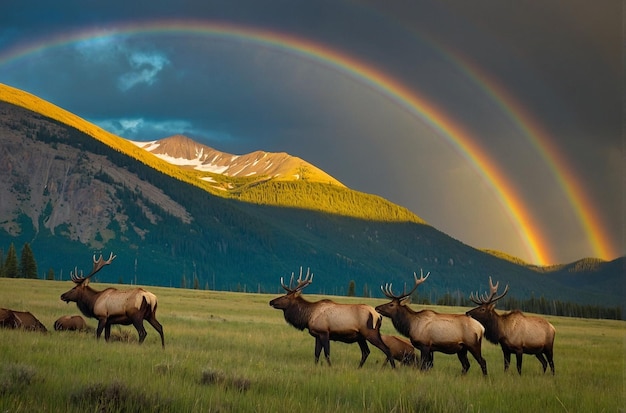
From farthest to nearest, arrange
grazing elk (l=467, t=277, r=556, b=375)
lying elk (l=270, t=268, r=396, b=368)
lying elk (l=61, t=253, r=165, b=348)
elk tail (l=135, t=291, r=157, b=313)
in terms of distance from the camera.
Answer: elk tail (l=135, t=291, r=157, b=313)
lying elk (l=61, t=253, r=165, b=348)
grazing elk (l=467, t=277, r=556, b=375)
lying elk (l=270, t=268, r=396, b=368)

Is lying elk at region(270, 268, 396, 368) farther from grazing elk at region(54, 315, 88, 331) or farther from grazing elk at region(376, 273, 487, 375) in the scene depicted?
grazing elk at region(54, 315, 88, 331)

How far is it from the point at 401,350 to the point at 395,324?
3.31 feet

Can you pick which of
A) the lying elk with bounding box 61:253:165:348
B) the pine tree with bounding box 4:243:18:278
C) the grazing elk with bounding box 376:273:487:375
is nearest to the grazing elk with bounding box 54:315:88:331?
the lying elk with bounding box 61:253:165:348

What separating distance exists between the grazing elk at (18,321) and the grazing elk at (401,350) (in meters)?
11.3

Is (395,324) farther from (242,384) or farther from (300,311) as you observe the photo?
(242,384)

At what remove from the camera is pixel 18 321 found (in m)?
18.9

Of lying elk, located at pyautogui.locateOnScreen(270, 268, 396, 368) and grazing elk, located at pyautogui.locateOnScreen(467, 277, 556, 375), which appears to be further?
grazing elk, located at pyautogui.locateOnScreen(467, 277, 556, 375)

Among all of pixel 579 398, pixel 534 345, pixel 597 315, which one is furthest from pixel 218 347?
pixel 597 315

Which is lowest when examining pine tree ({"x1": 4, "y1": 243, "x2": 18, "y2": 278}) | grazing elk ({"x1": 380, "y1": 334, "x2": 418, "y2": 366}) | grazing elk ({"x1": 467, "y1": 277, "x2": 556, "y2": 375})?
grazing elk ({"x1": 380, "y1": 334, "x2": 418, "y2": 366})

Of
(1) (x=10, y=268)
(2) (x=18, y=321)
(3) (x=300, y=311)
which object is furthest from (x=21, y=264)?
(3) (x=300, y=311)

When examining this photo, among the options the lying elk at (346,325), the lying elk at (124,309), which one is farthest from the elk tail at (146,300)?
the lying elk at (346,325)

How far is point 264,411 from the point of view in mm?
8211

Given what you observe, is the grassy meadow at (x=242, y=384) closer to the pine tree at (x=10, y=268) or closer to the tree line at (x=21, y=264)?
the pine tree at (x=10, y=268)

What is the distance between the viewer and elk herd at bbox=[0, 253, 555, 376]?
661 inches
